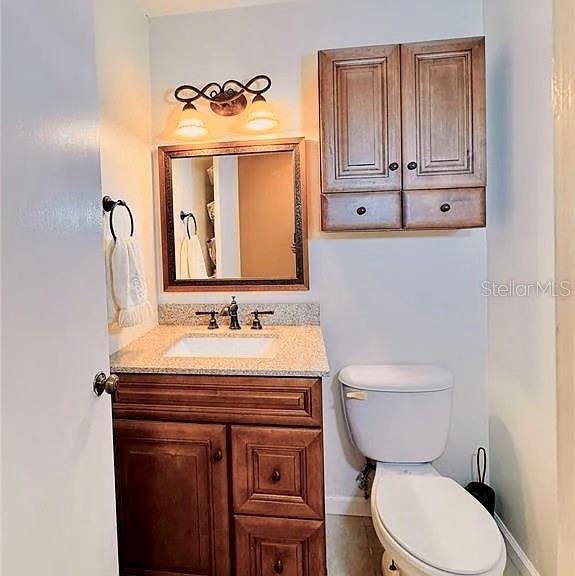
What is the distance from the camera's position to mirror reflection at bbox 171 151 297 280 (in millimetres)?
2094

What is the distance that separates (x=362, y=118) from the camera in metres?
1.75

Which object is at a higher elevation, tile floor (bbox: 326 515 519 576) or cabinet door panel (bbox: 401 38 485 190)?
cabinet door panel (bbox: 401 38 485 190)

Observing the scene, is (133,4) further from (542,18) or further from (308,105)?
(542,18)

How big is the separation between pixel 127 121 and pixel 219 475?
4.96 feet

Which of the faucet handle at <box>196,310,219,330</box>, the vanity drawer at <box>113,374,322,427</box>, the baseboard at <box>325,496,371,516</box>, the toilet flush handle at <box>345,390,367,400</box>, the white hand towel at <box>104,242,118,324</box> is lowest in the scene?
the baseboard at <box>325,496,371,516</box>

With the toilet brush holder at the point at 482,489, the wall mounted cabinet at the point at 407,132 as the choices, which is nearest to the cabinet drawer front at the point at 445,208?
the wall mounted cabinet at the point at 407,132

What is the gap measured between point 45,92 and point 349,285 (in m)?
1.46

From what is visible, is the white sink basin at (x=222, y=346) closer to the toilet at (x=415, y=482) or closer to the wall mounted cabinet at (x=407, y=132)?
the toilet at (x=415, y=482)

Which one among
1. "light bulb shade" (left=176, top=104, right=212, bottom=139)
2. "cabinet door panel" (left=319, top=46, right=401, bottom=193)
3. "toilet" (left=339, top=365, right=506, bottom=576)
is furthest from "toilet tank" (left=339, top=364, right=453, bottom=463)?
"light bulb shade" (left=176, top=104, right=212, bottom=139)

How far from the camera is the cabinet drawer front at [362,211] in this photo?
1775 mm

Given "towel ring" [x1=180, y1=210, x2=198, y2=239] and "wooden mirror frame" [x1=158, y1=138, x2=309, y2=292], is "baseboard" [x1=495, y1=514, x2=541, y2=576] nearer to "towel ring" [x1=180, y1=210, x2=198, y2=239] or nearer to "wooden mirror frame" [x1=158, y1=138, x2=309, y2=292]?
"wooden mirror frame" [x1=158, y1=138, x2=309, y2=292]

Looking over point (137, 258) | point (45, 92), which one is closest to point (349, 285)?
point (137, 258)

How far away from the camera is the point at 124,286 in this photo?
1.71 meters

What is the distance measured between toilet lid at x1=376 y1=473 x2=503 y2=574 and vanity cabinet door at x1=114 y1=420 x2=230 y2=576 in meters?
0.58
